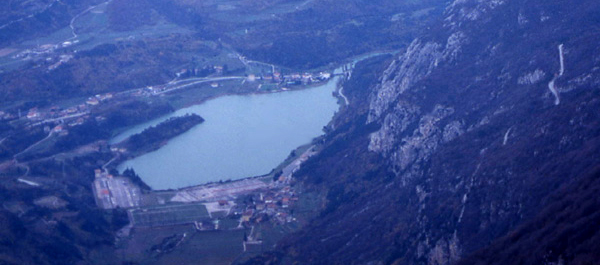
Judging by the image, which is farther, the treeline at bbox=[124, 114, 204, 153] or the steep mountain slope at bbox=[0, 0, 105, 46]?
the steep mountain slope at bbox=[0, 0, 105, 46]

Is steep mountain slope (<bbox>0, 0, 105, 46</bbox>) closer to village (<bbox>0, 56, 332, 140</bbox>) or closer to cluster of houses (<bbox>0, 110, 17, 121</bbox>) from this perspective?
village (<bbox>0, 56, 332, 140</bbox>)

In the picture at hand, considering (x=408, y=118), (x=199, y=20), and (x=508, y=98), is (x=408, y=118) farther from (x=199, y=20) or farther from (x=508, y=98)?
(x=199, y=20)

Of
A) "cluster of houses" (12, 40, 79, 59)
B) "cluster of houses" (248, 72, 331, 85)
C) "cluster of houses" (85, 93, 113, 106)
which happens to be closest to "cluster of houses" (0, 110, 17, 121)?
"cluster of houses" (85, 93, 113, 106)

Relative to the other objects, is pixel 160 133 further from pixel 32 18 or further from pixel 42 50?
pixel 32 18

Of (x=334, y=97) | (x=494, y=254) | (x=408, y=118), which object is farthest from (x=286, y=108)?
(x=494, y=254)

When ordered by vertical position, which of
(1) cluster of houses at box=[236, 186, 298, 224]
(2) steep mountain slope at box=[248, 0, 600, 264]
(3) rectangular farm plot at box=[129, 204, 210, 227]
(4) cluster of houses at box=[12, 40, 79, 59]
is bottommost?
(1) cluster of houses at box=[236, 186, 298, 224]

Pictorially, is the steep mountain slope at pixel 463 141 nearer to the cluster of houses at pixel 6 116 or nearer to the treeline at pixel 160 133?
the treeline at pixel 160 133

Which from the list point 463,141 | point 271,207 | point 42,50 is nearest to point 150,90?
point 42,50
